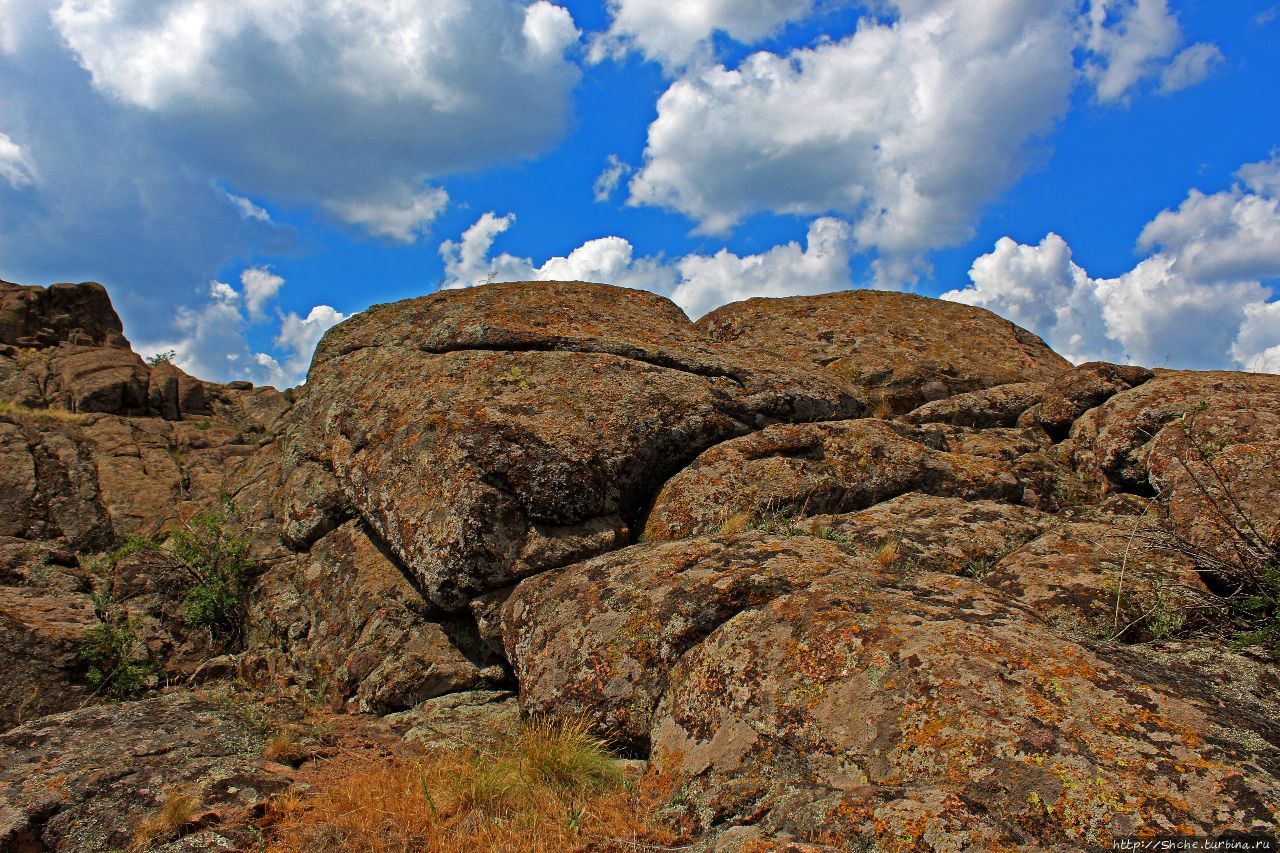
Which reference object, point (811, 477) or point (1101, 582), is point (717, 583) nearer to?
point (811, 477)

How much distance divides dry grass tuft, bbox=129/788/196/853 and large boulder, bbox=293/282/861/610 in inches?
139

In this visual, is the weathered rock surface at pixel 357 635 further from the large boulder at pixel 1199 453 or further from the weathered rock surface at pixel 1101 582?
the large boulder at pixel 1199 453

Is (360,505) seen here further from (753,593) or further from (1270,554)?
(1270,554)

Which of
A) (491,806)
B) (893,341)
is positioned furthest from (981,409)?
(491,806)

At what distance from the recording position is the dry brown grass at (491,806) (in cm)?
514

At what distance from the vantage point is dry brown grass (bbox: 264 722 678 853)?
514cm

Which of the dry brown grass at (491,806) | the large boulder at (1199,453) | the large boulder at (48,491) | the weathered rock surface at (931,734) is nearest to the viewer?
the weathered rock surface at (931,734)

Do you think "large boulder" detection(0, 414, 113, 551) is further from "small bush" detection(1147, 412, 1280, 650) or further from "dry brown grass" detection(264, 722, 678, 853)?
"small bush" detection(1147, 412, 1280, 650)

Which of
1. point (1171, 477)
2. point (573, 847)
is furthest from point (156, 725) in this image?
point (1171, 477)

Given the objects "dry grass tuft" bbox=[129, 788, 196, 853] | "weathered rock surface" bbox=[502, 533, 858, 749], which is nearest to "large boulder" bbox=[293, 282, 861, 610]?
"weathered rock surface" bbox=[502, 533, 858, 749]

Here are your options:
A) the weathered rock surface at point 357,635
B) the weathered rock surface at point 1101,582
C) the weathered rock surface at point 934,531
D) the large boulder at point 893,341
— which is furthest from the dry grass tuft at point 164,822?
the large boulder at point 893,341

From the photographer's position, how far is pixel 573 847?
4.98 meters

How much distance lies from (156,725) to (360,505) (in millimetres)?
3758

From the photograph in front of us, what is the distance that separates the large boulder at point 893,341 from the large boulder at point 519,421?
2.20 m
